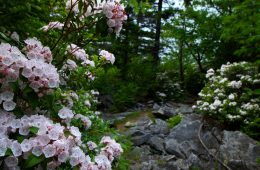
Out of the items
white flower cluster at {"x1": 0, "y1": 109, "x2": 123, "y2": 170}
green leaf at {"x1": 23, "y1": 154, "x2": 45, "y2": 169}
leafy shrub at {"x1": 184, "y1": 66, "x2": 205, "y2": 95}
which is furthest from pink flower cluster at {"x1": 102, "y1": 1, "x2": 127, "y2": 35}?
leafy shrub at {"x1": 184, "y1": 66, "x2": 205, "y2": 95}

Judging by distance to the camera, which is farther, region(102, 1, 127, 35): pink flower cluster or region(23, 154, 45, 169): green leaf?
region(102, 1, 127, 35): pink flower cluster

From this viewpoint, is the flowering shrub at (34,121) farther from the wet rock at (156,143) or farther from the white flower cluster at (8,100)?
the wet rock at (156,143)

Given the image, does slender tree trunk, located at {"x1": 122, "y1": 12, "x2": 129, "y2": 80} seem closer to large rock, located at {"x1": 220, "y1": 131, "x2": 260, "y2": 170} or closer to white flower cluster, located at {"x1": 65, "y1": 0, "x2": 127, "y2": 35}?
large rock, located at {"x1": 220, "y1": 131, "x2": 260, "y2": 170}

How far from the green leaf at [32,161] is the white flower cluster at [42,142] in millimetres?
16

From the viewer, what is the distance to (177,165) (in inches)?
263

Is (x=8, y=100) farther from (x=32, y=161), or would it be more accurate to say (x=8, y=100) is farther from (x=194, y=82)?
(x=194, y=82)

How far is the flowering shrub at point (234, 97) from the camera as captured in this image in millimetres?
8844

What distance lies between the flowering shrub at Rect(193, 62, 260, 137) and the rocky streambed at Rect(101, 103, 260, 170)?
0.37m

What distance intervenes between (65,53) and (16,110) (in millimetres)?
1085

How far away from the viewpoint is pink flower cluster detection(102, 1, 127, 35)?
2.69 m

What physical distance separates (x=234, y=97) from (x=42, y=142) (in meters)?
8.09

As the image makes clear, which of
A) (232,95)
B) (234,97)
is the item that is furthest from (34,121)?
(234,97)

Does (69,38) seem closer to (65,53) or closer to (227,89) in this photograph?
(65,53)

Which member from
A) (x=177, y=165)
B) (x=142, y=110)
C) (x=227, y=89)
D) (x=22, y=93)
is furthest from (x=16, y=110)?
(x=142, y=110)
